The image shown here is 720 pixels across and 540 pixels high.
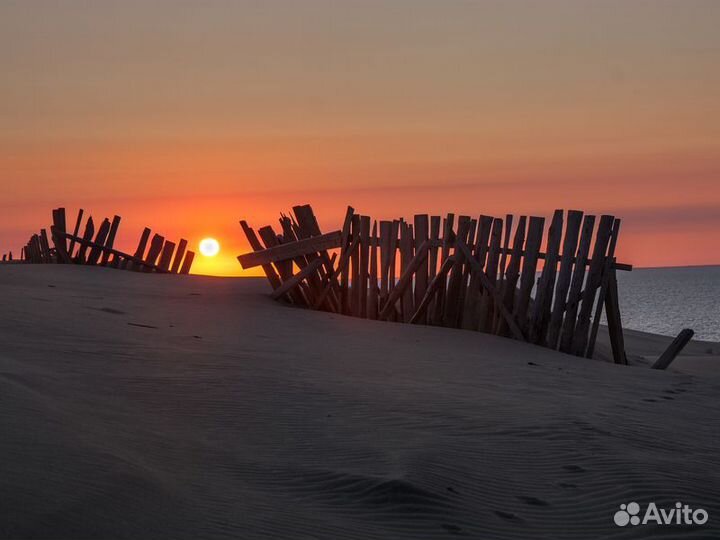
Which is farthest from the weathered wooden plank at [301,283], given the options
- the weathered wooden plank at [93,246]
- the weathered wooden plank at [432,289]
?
the weathered wooden plank at [93,246]

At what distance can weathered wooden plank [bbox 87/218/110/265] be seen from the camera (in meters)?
20.3

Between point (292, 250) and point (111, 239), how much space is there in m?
7.62

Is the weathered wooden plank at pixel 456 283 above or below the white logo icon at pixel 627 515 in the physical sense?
above

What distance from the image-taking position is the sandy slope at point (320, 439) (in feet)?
14.6

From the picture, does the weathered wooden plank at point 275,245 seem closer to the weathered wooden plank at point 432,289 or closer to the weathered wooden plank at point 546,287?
the weathered wooden plank at point 432,289

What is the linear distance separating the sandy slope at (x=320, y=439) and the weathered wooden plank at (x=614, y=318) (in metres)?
1.86

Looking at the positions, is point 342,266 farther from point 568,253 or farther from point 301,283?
point 568,253

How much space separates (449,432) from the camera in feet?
20.7

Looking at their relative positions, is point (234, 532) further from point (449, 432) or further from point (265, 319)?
point (265, 319)

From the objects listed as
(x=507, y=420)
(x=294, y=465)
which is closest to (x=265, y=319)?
(x=507, y=420)

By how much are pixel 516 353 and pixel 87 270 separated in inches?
396

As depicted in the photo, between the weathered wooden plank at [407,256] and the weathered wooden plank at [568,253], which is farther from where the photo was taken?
the weathered wooden plank at [407,256]

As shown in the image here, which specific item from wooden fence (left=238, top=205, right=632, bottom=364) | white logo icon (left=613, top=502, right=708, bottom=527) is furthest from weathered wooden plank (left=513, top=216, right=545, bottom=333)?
white logo icon (left=613, top=502, right=708, bottom=527)

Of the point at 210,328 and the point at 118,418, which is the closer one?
the point at 118,418
